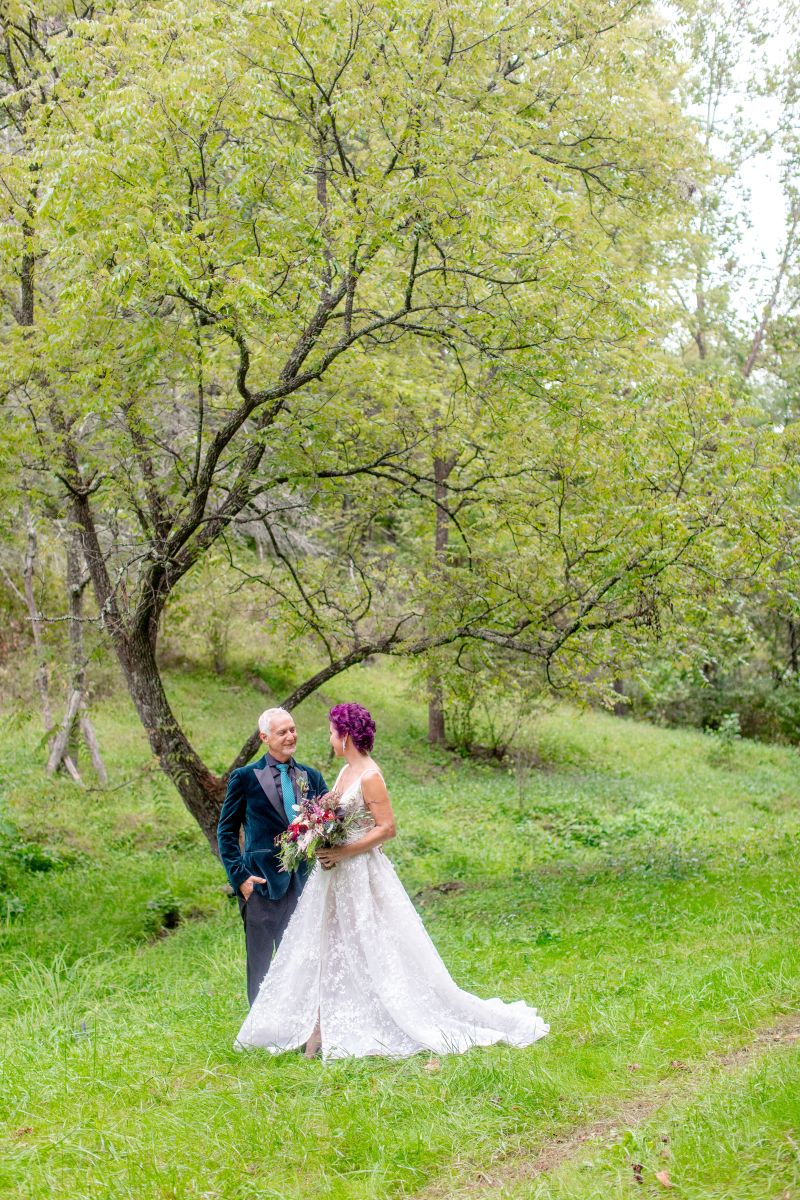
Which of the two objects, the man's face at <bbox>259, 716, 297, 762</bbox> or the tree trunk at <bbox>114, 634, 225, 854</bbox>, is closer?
the man's face at <bbox>259, 716, 297, 762</bbox>

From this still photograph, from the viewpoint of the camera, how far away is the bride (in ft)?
17.0

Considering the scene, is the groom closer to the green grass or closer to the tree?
the green grass

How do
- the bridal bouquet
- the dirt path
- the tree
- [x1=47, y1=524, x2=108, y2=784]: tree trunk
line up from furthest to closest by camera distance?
[x1=47, y1=524, x2=108, y2=784]: tree trunk
the tree
the bridal bouquet
the dirt path

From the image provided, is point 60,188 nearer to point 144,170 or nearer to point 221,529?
point 144,170

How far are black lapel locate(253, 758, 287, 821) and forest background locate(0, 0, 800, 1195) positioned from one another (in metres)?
1.38

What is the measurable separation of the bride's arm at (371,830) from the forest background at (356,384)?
106 cm

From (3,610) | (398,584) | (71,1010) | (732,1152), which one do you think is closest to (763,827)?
(398,584)

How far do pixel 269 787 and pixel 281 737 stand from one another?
0.31m

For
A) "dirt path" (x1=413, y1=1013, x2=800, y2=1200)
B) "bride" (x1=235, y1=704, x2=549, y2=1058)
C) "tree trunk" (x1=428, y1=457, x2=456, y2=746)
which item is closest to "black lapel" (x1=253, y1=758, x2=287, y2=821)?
"bride" (x1=235, y1=704, x2=549, y2=1058)

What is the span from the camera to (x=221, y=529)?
9125 mm

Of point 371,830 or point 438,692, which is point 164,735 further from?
point 438,692

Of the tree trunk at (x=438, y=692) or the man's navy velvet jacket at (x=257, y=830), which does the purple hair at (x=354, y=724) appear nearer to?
the man's navy velvet jacket at (x=257, y=830)

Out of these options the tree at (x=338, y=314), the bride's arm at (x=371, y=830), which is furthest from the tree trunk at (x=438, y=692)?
the bride's arm at (x=371, y=830)

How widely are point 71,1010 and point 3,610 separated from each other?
13536 millimetres
